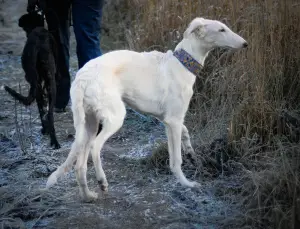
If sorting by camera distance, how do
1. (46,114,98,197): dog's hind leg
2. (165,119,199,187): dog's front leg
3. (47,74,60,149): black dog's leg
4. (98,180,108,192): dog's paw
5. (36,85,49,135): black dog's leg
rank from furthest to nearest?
(36,85,49,135): black dog's leg → (47,74,60,149): black dog's leg → (165,119,199,187): dog's front leg → (98,180,108,192): dog's paw → (46,114,98,197): dog's hind leg

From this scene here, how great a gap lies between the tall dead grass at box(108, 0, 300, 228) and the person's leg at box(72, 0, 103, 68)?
2.71ft

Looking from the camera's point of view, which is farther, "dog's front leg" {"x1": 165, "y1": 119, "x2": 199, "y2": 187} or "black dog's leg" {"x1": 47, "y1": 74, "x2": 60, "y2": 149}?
"black dog's leg" {"x1": 47, "y1": 74, "x2": 60, "y2": 149}

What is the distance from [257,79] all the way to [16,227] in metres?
2.13

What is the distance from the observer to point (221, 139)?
12.5 feet

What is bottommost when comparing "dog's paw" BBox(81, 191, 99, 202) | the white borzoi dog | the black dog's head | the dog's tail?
"dog's paw" BBox(81, 191, 99, 202)

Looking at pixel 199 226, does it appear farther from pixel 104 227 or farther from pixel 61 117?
pixel 61 117

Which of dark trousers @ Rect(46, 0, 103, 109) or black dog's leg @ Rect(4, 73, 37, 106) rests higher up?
dark trousers @ Rect(46, 0, 103, 109)

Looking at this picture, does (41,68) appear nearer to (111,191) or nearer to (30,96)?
(30,96)

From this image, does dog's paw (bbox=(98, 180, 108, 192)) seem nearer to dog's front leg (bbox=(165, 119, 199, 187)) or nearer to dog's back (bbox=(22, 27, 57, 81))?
dog's front leg (bbox=(165, 119, 199, 187))

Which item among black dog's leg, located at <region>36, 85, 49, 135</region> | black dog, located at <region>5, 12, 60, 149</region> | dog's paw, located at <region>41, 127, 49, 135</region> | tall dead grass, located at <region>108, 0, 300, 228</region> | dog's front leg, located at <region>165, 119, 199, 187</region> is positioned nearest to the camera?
dog's front leg, located at <region>165, 119, 199, 187</region>

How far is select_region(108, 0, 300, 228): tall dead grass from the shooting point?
364 centimetres

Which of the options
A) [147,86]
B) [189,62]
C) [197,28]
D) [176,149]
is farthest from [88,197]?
[197,28]

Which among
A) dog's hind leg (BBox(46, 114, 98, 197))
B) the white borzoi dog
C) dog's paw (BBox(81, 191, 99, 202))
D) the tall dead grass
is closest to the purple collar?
the white borzoi dog

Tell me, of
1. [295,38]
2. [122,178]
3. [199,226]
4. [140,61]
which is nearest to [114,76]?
[140,61]
